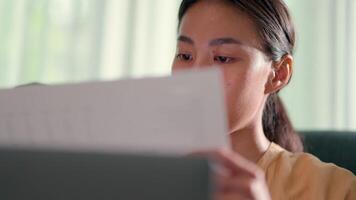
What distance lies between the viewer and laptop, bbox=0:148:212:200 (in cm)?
33

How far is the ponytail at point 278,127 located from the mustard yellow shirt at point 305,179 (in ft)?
0.45

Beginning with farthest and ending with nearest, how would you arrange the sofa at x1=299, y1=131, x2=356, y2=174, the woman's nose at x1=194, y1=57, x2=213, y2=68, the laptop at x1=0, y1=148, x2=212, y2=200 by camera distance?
the sofa at x1=299, y1=131, x2=356, y2=174 → the woman's nose at x1=194, y1=57, x2=213, y2=68 → the laptop at x1=0, y1=148, x2=212, y2=200

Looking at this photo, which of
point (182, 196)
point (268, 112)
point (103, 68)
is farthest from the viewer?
point (103, 68)

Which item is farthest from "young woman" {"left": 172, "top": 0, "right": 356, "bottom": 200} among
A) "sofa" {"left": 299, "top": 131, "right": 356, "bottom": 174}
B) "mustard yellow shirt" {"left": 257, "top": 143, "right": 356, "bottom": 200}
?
"sofa" {"left": 299, "top": 131, "right": 356, "bottom": 174}

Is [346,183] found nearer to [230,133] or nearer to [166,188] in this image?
[230,133]

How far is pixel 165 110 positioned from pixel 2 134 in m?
0.14

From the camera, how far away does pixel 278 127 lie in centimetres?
108

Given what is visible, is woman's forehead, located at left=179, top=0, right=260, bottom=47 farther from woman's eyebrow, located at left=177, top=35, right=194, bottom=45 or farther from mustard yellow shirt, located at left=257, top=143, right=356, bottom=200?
mustard yellow shirt, located at left=257, top=143, right=356, bottom=200

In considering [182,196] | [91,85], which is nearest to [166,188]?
[182,196]

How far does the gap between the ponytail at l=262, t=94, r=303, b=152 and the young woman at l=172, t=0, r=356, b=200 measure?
9 centimetres

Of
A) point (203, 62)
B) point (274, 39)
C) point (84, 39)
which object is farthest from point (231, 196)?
point (84, 39)

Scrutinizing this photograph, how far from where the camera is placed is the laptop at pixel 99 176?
33cm

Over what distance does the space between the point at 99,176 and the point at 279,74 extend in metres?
0.66

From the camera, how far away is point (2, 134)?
0.41m
